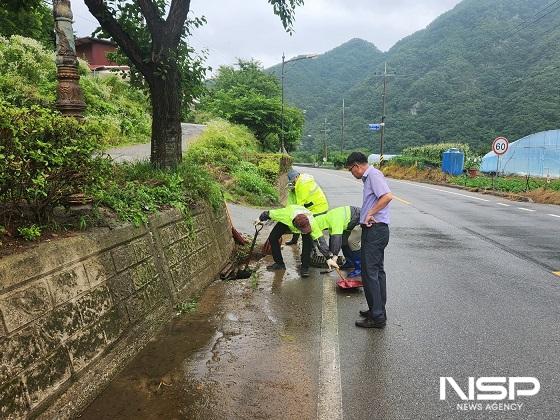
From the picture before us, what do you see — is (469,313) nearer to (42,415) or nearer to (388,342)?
(388,342)

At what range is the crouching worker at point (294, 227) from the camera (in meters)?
6.00

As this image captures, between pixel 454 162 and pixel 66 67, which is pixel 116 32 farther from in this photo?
pixel 454 162

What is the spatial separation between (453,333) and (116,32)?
5823 mm

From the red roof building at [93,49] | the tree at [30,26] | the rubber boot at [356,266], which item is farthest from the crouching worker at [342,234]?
the red roof building at [93,49]

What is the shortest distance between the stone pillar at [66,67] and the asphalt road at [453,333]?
3.33 metres

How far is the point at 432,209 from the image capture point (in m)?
15.0

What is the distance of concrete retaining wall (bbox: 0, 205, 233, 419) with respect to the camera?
8.61 ft

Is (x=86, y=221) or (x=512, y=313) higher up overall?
(x=86, y=221)

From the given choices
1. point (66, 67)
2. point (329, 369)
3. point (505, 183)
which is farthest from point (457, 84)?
point (329, 369)

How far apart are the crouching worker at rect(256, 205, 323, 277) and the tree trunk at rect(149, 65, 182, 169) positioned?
1.73 metres

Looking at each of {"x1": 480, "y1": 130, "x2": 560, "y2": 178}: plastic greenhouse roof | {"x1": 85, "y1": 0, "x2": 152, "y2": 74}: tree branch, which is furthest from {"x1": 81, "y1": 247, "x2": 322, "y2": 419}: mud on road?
{"x1": 480, "y1": 130, "x2": 560, "y2": 178}: plastic greenhouse roof

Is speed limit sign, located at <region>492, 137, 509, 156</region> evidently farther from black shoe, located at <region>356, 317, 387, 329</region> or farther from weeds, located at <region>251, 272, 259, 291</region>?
black shoe, located at <region>356, 317, 387, 329</region>

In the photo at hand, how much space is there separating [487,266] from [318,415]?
5.13 meters

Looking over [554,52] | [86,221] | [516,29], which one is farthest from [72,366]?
[516,29]
